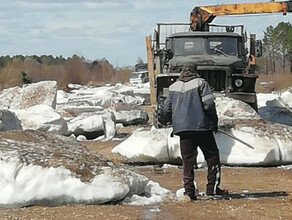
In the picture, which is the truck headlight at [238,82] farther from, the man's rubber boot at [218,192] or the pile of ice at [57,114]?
the man's rubber boot at [218,192]

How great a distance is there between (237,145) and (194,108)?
11.3ft

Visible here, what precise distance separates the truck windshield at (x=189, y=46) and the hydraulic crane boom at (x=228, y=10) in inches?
112

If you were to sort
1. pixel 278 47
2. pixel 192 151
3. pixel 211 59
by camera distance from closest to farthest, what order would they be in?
1. pixel 192 151
2. pixel 211 59
3. pixel 278 47

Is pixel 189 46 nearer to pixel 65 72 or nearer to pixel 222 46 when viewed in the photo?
pixel 222 46

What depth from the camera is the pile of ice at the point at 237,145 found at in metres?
11.0

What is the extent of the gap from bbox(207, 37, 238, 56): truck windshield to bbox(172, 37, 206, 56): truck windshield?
0.62 ft

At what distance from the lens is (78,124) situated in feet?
55.9

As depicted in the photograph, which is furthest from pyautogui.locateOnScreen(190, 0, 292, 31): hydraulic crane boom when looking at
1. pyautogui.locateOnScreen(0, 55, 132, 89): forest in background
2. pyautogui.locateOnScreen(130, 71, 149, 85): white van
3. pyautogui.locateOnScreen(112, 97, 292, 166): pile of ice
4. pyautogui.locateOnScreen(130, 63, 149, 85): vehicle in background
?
pyautogui.locateOnScreen(0, 55, 132, 89): forest in background

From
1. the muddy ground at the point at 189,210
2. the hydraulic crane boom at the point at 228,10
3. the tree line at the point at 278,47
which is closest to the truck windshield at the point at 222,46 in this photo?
the hydraulic crane boom at the point at 228,10

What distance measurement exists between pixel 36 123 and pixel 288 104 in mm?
10846

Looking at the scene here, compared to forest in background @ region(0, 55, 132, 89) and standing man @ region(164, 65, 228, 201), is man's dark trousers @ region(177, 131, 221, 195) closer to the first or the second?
standing man @ region(164, 65, 228, 201)

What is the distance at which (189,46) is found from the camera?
15867 millimetres

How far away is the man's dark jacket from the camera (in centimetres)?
788

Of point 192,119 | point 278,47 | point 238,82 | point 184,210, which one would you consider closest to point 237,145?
point 192,119
